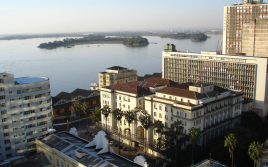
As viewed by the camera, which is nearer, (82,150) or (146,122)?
(82,150)

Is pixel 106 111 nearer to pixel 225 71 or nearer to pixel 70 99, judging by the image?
pixel 70 99

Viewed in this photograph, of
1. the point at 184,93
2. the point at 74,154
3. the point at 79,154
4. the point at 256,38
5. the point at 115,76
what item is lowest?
the point at 74,154

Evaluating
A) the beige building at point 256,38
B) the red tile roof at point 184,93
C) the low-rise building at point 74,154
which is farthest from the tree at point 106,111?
the beige building at point 256,38

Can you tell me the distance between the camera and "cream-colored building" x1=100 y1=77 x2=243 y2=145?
51.5 metres

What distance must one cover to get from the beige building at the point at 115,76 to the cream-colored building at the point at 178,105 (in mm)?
27835

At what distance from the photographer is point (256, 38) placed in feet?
316

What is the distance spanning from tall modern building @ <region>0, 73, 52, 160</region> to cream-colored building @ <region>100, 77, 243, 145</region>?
17.1 meters

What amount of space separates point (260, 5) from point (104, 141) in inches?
3909

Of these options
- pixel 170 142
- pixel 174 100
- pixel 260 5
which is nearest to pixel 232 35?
pixel 260 5

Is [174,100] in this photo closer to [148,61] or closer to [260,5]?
[260,5]

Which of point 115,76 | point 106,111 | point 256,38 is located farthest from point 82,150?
point 256,38

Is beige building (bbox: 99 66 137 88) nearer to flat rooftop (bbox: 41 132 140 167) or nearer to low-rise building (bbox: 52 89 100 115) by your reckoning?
low-rise building (bbox: 52 89 100 115)

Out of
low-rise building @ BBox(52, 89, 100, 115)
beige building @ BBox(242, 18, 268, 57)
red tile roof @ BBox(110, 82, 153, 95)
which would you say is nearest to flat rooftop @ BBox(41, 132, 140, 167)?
red tile roof @ BBox(110, 82, 153, 95)

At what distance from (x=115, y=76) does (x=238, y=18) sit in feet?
201
